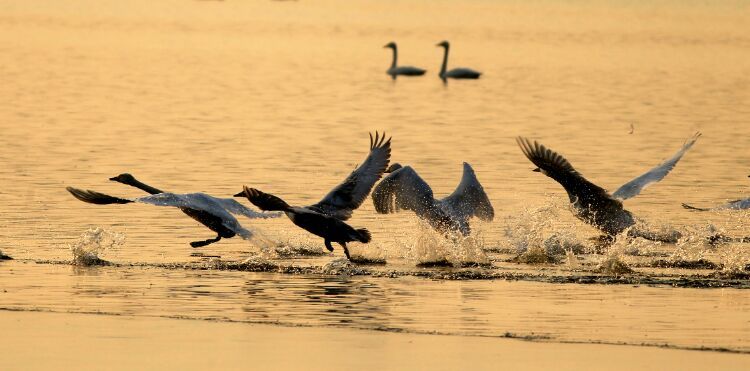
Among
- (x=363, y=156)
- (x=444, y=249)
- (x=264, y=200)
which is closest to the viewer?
(x=264, y=200)

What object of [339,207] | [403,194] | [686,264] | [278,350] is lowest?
[278,350]

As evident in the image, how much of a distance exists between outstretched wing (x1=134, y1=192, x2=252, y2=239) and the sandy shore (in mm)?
4040

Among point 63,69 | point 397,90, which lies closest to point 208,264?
point 397,90

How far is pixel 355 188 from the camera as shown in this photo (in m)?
19.0

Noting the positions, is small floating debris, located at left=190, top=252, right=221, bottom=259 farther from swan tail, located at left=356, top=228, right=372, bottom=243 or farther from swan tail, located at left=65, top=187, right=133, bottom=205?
swan tail, located at left=356, top=228, right=372, bottom=243

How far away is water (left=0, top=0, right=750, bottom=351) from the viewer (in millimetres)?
15906

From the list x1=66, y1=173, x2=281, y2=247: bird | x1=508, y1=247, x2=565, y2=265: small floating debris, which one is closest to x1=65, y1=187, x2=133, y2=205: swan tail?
x1=66, y1=173, x2=281, y2=247: bird

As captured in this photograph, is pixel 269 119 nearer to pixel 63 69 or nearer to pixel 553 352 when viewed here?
pixel 63 69

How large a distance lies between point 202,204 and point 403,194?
7.49 feet

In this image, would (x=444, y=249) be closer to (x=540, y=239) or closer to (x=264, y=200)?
(x=540, y=239)

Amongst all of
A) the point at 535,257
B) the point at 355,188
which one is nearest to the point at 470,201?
the point at 535,257

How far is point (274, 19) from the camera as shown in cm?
11894

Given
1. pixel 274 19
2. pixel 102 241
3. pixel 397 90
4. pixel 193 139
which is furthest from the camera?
pixel 274 19

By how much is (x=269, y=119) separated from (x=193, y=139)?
6.14m
